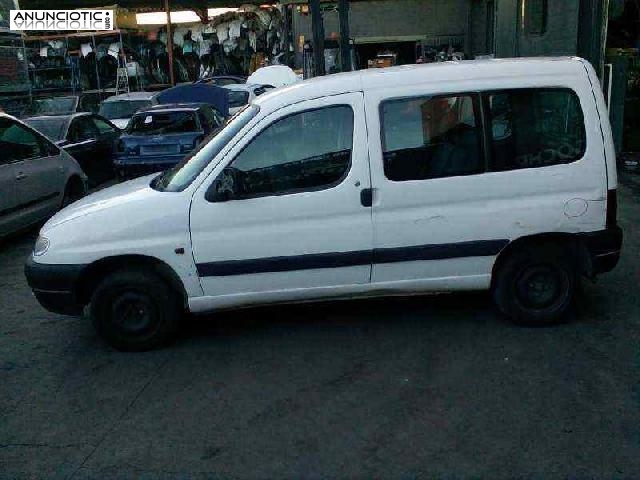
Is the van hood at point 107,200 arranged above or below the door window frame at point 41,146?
below

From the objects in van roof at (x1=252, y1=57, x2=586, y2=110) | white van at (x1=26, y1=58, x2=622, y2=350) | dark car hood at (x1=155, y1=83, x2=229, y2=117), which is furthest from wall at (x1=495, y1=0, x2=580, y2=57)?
white van at (x1=26, y1=58, x2=622, y2=350)

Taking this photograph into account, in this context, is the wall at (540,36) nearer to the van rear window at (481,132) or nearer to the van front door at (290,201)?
the van rear window at (481,132)

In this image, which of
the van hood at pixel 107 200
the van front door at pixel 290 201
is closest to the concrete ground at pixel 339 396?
the van front door at pixel 290 201

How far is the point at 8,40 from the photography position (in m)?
16.0

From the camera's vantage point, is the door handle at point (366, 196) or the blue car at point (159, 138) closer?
the door handle at point (366, 196)

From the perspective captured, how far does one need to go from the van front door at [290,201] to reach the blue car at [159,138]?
635cm

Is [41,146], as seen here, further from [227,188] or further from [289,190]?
[289,190]

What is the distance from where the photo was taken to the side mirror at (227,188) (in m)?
4.54

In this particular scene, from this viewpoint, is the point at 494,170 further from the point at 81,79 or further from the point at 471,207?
the point at 81,79

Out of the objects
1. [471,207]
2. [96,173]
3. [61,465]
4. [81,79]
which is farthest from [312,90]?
[81,79]

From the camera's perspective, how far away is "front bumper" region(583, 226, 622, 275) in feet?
15.5

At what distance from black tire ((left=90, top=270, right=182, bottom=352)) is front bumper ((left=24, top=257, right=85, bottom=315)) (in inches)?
6.2

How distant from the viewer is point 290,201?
4.55 metres

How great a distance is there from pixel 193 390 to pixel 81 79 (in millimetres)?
21488
